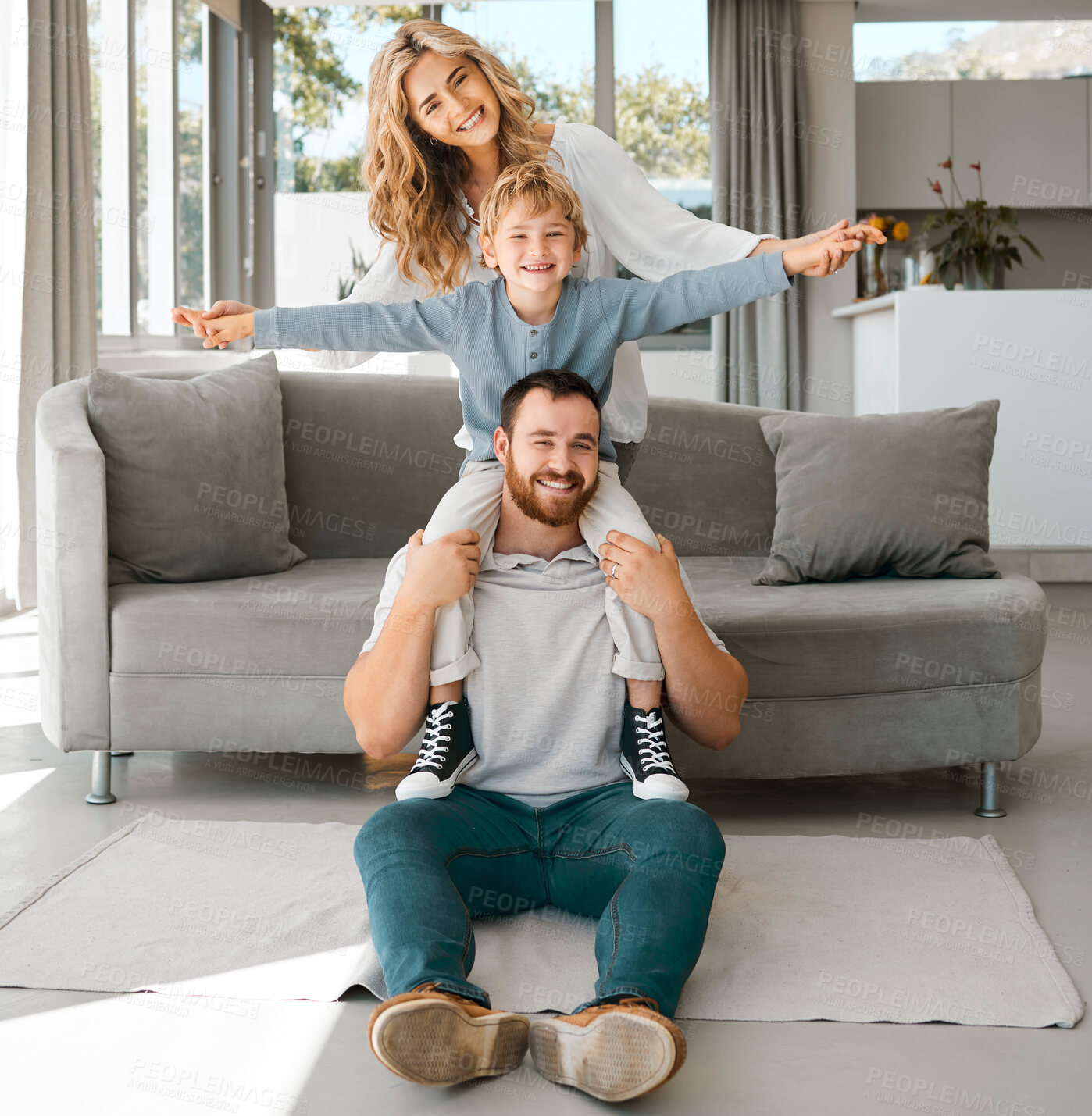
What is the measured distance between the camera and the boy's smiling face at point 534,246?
72.1 inches

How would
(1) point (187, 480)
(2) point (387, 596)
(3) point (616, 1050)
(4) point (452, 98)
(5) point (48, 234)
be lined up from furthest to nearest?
(5) point (48, 234), (1) point (187, 480), (4) point (452, 98), (2) point (387, 596), (3) point (616, 1050)

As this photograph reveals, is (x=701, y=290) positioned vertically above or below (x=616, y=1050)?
above

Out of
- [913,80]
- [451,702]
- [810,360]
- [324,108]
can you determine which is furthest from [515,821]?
[913,80]

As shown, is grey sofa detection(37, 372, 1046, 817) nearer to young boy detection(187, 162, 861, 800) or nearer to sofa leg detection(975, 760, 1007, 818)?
sofa leg detection(975, 760, 1007, 818)

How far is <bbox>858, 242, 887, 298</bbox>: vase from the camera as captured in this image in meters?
6.08

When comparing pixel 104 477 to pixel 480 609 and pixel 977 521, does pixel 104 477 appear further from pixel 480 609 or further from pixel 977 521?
pixel 977 521

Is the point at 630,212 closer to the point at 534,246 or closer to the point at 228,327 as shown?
the point at 534,246

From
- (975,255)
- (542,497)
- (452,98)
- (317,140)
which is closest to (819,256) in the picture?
(542,497)

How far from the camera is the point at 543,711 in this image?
177cm

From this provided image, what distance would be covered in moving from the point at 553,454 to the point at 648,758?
466mm

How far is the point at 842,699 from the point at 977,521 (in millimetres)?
605

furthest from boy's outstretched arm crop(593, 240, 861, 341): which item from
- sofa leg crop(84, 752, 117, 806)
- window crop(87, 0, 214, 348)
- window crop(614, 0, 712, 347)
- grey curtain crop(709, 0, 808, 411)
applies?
window crop(614, 0, 712, 347)

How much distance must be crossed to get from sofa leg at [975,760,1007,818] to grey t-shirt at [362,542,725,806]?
95 cm

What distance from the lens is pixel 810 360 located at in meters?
6.71
